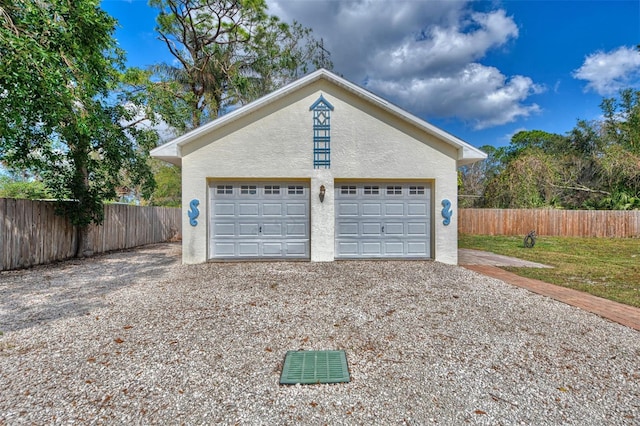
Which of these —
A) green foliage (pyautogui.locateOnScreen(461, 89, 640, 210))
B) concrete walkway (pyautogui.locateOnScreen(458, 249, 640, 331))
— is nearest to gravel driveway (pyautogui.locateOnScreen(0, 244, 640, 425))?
concrete walkway (pyautogui.locateOnScreen(458, 249, 640, 331))

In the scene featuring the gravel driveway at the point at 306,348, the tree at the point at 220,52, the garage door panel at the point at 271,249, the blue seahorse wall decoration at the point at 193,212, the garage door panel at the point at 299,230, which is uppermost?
the tree at the point at 220,52

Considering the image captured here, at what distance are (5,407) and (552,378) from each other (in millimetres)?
5042

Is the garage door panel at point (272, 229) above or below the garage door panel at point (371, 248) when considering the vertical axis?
above

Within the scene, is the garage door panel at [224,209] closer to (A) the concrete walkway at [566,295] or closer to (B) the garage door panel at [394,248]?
(B) the garage door panel at [394,248]

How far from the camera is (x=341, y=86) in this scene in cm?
866

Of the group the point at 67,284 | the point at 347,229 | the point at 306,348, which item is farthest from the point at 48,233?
the point at 306,348

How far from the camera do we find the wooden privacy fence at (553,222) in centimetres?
1712

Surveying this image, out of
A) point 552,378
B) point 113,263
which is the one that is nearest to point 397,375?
point 552,378

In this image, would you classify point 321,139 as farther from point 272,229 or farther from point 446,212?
point 446,212

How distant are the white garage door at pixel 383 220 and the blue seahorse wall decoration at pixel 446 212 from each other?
434mm

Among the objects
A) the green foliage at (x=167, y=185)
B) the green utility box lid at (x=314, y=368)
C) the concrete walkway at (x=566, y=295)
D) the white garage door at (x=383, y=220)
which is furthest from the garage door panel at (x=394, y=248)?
the green foliage at (x=167, y=185)

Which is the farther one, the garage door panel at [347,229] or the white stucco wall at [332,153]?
the garage door panel at [347,229]

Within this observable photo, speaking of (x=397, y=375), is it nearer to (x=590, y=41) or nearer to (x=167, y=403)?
(x=167, y=403)

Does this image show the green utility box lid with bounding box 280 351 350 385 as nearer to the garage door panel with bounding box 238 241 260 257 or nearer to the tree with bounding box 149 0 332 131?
the garage door panel with bounding box 238 241 260 257
